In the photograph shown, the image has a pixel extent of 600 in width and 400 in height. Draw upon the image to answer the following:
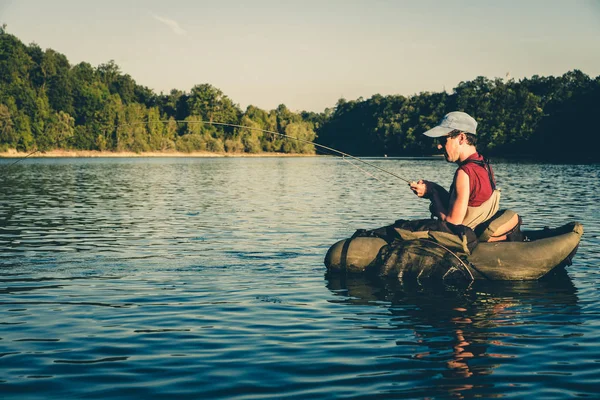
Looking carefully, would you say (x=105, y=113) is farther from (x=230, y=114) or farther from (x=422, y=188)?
(x=422, y=188)

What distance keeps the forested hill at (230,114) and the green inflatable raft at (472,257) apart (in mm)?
87072

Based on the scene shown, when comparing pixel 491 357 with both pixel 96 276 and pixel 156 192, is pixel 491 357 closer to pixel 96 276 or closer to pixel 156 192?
pixel 96 276

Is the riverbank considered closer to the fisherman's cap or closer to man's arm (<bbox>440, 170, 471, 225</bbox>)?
man's arm (<bbox>440, 170, 471, 225</bbox>)

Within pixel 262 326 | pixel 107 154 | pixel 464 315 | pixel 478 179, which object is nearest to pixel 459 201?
pixel 478 179

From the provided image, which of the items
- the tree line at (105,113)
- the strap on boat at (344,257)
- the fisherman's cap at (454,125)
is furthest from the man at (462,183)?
the tree line at (105,113)

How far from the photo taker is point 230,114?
6152 inches

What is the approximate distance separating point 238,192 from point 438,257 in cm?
2302

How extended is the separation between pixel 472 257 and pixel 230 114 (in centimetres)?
14906

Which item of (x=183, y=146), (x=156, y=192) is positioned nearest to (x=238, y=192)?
(x=156, y=192)

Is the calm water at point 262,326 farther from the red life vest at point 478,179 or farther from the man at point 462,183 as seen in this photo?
the red life vest at point 478,179

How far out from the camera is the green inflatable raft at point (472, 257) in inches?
372

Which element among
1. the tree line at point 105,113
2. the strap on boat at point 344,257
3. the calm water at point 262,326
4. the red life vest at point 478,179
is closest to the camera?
the calm water at point 262,326

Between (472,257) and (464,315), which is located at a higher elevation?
(472,257)

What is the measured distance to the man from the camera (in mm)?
8984
